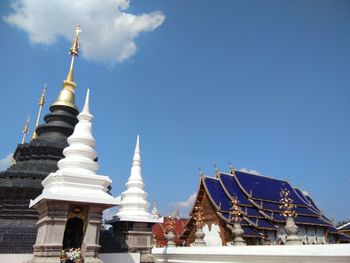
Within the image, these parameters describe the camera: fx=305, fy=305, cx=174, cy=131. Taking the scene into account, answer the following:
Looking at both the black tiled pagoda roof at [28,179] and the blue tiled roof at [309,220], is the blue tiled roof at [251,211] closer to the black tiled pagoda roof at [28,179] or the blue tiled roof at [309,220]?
the blue tiled roof at [309,220]

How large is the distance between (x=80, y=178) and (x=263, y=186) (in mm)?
17676

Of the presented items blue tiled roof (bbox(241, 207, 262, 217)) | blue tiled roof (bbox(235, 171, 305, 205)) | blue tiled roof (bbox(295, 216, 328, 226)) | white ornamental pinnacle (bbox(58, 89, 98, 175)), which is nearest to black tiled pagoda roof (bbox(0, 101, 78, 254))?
white ornamental pinnacle (bbox(58, 89, 98, 175))

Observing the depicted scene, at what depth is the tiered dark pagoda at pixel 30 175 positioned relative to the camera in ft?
33.6

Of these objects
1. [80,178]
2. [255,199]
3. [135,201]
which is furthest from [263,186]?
[80,178]

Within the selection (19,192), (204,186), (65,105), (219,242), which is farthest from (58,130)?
(219,242)

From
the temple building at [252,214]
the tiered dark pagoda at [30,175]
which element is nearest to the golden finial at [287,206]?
the temple building at [252,214]

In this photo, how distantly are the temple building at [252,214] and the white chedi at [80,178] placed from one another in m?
11.0

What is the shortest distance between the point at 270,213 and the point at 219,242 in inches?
161

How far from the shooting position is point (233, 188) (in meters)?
21.6

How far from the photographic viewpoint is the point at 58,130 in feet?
50.6

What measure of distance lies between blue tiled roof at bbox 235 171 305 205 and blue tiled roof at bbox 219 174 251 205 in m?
0.45

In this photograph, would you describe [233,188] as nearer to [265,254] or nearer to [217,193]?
[217,193]

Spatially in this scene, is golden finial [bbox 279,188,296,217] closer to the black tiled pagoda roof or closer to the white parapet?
the white parapet

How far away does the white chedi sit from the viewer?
8.56 metres
